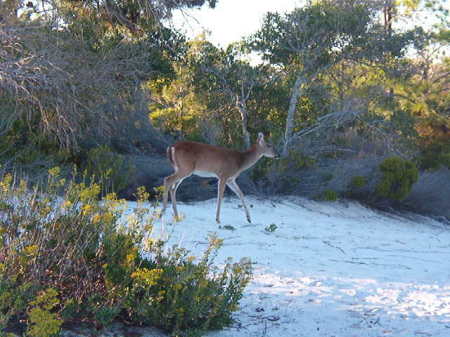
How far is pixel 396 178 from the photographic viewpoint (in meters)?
14.8

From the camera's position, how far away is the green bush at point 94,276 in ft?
14.1

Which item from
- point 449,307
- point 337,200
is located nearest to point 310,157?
point 337,200

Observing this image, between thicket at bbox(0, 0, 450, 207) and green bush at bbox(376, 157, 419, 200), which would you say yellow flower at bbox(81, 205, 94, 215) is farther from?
green bush at bbox(376, 157, 419, 200)

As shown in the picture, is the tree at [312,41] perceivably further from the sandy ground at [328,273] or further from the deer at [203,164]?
the sandy ground at [328,273]

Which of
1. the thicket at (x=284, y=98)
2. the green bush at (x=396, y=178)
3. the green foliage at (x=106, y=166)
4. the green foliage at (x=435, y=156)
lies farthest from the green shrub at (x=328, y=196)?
the green foliage at (x=435, y=156)

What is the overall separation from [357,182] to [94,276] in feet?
35.2

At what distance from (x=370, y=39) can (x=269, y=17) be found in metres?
2.68

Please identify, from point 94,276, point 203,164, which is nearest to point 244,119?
point 203,164

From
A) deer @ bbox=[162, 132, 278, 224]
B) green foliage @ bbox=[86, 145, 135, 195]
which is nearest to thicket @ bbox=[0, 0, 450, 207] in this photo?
green foliage @ bbox=[86, 145, 135, 195]

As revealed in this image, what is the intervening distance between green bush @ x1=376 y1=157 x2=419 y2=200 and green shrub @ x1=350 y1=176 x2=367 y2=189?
419 millimetres

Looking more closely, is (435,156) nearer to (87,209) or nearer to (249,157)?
(249,157)

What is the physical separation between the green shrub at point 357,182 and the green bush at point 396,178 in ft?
1.38

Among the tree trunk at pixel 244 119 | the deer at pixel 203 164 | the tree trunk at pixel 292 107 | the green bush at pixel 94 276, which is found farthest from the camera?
the tree trunk at pixel 244 119

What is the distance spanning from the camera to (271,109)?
15.9 metres
